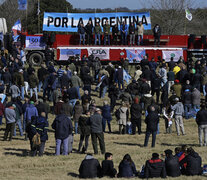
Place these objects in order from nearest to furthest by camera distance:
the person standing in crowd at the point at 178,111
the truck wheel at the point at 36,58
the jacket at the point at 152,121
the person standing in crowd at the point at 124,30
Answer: the jacket at the point at 152,121, the person standing in crowd at the point at 178,111, the truck wheel at the point at 36,58, the person standing in crowd at the point at 124,30

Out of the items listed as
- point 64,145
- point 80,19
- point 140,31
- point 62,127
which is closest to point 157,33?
point 140,31

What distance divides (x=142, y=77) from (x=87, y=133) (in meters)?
9.04

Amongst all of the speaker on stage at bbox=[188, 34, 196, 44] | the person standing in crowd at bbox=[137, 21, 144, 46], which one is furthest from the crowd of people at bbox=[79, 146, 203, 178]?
the speaker on stage at bbox=[188, 34, 196, 44]

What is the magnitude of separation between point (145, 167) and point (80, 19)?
24034mm

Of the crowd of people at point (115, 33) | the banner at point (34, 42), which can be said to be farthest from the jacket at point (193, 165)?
the banner at point (34, 42)

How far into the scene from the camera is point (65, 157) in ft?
53.5

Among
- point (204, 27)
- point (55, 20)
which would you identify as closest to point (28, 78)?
point (55, 20)

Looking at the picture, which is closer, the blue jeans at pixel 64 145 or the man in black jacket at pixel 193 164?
the man in black jacket at pixel 193 164

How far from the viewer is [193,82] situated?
24.8 m

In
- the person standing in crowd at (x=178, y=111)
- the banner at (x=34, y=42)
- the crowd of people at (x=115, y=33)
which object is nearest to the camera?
the person standing in crowd at (x=178, y=111)

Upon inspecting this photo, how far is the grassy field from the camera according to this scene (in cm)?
1468

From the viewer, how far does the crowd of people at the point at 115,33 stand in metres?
34.1

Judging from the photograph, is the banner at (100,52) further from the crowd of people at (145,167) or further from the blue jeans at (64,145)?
the crowd of people at (145,167)

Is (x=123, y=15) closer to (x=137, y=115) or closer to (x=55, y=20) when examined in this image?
(x=55, y=20)
